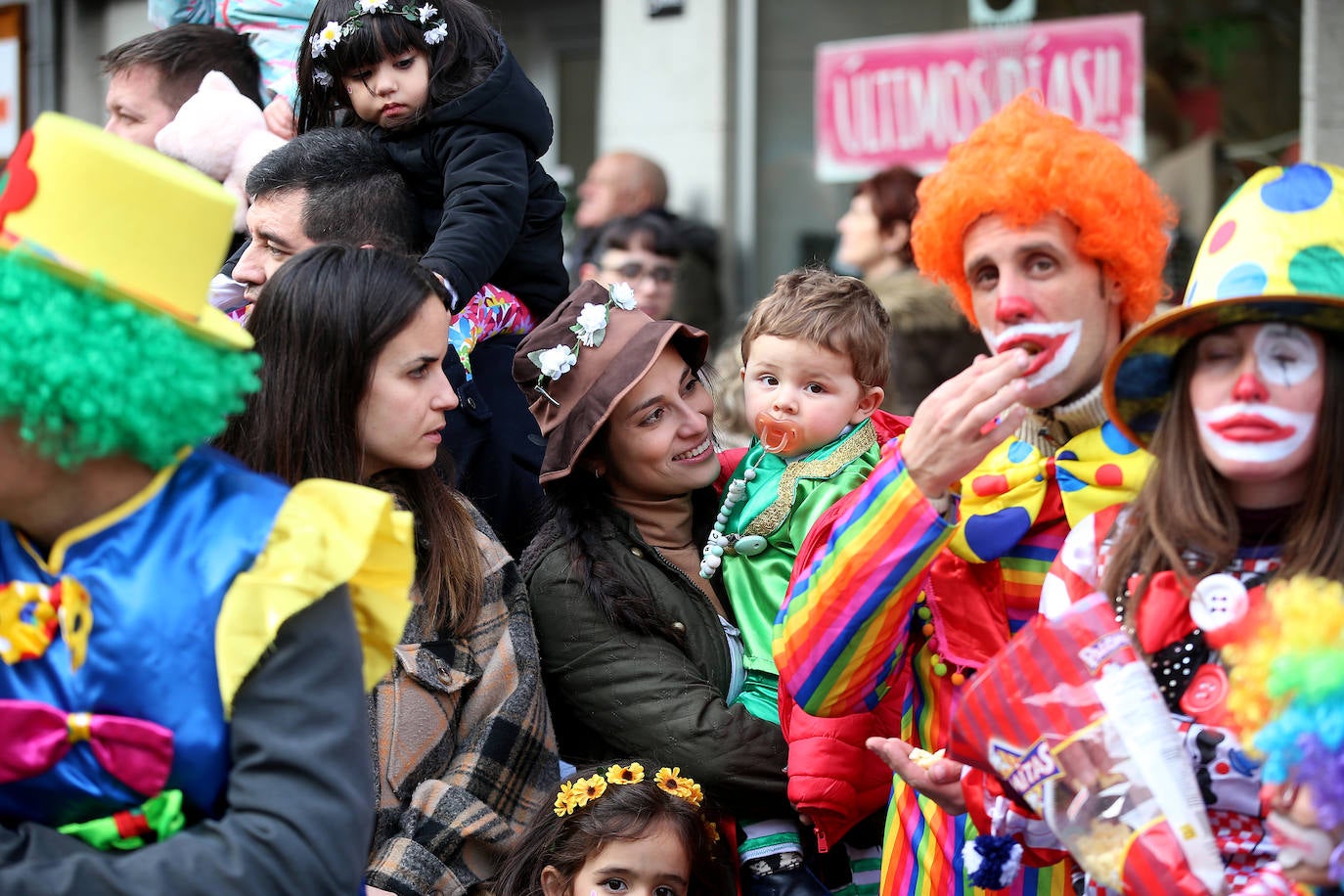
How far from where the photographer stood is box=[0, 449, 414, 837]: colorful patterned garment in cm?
189

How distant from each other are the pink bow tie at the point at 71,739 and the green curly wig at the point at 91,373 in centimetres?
31

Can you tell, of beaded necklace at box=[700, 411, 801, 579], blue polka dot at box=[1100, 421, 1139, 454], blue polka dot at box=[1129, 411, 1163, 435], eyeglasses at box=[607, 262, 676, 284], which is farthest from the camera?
eyeglasses at box=[607, 262, 676, 284]

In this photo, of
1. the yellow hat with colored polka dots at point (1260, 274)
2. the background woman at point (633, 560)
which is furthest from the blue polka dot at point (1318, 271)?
the background woman at point (633, 560)

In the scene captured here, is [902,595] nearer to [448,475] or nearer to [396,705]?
[396,705]

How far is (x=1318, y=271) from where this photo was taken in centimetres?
214

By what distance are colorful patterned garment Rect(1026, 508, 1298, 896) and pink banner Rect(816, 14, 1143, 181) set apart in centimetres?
486

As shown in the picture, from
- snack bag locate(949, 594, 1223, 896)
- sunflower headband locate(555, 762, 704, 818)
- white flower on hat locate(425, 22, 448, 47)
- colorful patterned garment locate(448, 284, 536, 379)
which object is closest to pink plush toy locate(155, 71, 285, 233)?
white flower on hat locate(425, 22, 448, 47)

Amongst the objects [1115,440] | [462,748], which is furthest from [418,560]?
[1115,440]

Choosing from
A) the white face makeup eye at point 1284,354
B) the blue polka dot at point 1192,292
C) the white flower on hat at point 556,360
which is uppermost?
the blue polka dot at point 1192,292

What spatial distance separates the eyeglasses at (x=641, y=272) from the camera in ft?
20.9

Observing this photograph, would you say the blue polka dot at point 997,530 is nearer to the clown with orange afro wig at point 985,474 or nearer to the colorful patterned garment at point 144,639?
the clown with orange afro wig at point 985,474

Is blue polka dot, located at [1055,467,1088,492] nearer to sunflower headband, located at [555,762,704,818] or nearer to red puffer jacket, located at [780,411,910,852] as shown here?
red puffer jacket, located at [780,411,910,852]

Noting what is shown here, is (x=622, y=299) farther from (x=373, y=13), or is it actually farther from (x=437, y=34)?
(x=373, y=13)

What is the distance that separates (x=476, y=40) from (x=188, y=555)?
219cm
